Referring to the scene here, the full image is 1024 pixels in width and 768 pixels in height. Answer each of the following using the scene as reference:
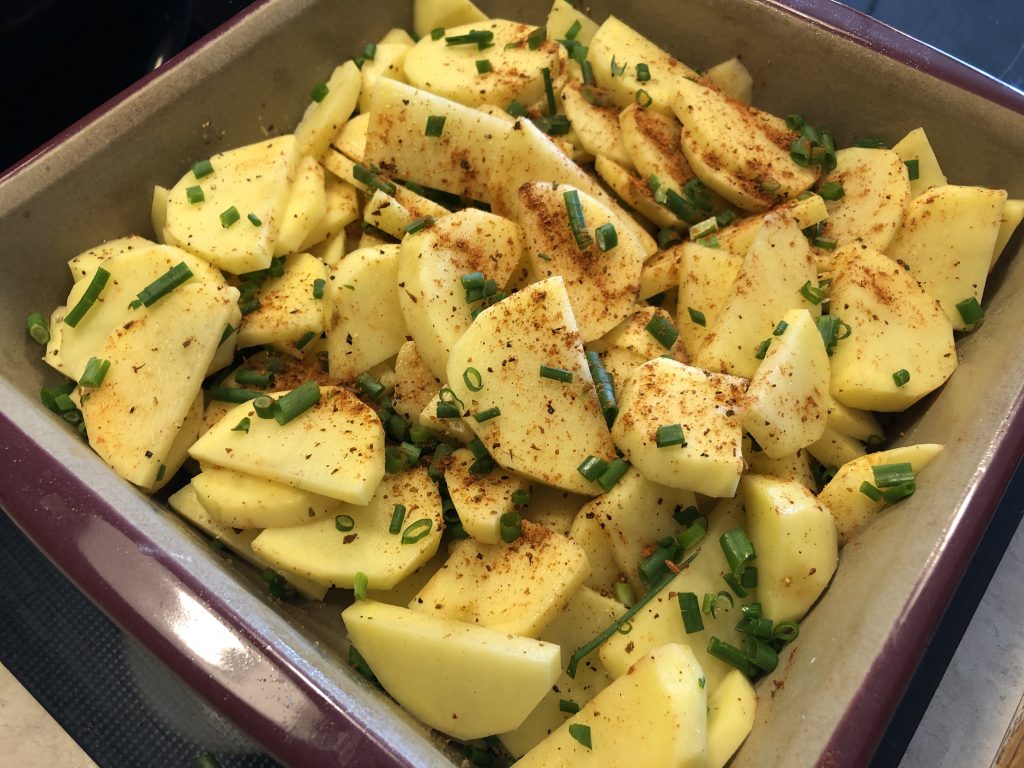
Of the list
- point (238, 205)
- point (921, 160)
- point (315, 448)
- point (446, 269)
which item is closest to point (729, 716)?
point (315, 448)

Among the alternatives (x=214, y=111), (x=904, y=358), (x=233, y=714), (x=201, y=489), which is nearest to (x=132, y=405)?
(x=201, y=489)

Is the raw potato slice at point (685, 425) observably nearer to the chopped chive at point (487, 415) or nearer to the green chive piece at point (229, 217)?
the chopped chive at point (487, 415)

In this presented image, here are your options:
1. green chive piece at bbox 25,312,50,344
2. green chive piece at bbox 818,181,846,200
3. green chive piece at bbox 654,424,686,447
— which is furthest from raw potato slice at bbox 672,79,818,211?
green chive piece at bbox 25,312,50,344

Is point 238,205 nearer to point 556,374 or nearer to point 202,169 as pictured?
point 202,169

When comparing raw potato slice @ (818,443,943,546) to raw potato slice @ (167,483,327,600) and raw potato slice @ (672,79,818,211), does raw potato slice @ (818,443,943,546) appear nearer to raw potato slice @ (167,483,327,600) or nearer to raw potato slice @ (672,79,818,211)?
raw potato slice @ (672,79,818,211)

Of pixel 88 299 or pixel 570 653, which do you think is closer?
pixel 570 653

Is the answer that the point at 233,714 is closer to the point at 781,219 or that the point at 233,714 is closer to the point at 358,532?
the point at 358,532

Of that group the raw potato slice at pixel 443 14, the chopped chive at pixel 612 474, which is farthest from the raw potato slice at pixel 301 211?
the chopped chive at pixel 612 474
